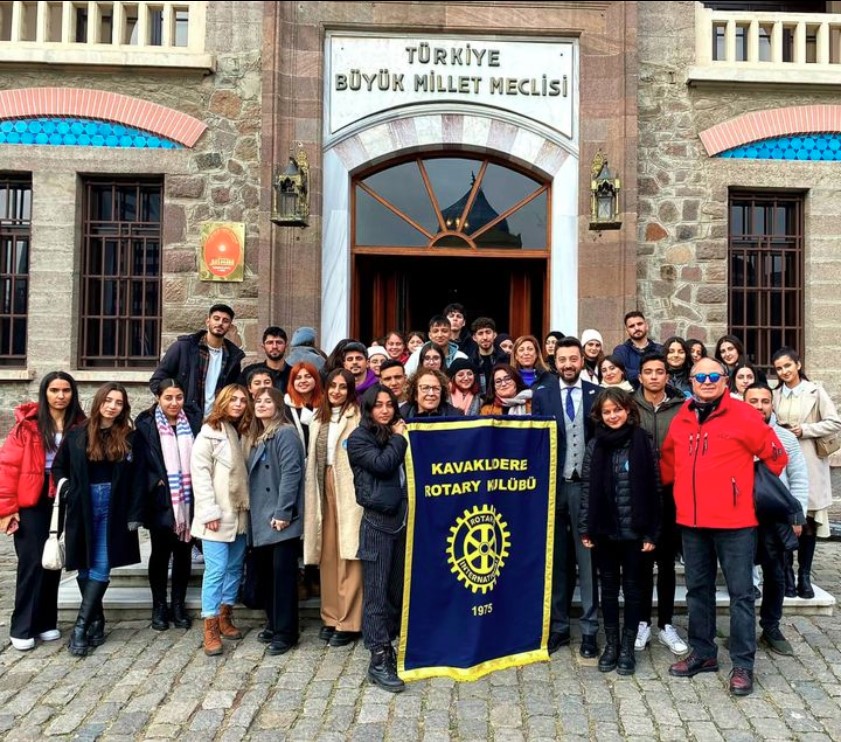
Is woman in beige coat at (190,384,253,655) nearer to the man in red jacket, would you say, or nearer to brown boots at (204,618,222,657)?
brown boots at (204,618,222,657)

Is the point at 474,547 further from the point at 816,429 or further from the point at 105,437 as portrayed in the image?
the point at 816,429

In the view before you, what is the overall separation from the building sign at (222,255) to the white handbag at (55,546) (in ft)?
14.4

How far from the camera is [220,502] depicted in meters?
4.61

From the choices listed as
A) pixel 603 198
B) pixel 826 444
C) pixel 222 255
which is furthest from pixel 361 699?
pixel 603 198

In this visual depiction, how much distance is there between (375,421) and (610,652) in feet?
6.44

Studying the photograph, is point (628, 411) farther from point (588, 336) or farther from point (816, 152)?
point (816, 152)

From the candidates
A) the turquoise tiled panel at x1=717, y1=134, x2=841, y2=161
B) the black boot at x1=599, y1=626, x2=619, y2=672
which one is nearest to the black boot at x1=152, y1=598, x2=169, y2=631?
the black boot at x1=599, y1=626, x2=619, y2=672

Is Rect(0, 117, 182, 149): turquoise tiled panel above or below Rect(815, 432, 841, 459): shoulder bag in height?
above

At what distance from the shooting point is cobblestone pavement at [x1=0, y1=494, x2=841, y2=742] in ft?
11.9

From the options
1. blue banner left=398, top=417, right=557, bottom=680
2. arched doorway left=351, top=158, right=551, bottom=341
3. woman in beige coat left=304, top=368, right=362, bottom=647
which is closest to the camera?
blue banner left=398, top=417, right=557, bottom=680

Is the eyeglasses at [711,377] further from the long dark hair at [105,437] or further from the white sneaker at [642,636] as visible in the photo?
the long dark hair at [105,437]

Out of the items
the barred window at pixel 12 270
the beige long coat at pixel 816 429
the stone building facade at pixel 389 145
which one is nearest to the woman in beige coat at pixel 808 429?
the beige long coat at pixel 816 429

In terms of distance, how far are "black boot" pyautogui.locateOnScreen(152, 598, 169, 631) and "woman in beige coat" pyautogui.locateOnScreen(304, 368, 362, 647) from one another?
3.83 feet

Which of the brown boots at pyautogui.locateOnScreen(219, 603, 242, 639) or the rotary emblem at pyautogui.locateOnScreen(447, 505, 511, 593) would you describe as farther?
the brown boots at pyautogui.locateOnScreen(219, 603, 242, 639)
